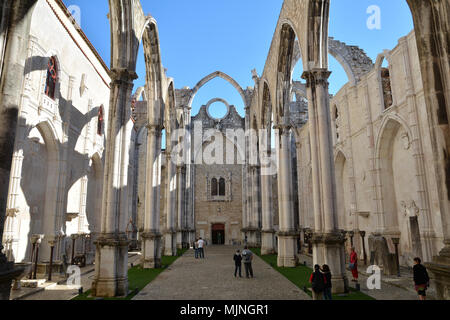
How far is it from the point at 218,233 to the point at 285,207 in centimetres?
1648

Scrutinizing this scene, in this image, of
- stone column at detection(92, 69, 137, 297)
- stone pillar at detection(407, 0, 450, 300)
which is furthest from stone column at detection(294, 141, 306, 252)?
stone pillar at detection(407, 0, 450, 300)

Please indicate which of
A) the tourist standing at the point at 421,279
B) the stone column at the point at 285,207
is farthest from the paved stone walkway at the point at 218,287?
the tourist standing at the point at 421,279

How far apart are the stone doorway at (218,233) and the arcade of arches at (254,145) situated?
5.26 metres

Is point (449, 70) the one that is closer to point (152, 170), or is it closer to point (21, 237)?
point (152, 170)

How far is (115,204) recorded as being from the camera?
8523 millimetres

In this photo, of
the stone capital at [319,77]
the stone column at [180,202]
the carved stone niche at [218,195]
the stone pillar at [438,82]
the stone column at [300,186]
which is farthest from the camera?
the carved stone niche at [218,195]

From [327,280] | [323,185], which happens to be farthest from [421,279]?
[323,185]

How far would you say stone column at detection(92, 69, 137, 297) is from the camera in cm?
793

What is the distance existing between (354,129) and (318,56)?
8.70 meters

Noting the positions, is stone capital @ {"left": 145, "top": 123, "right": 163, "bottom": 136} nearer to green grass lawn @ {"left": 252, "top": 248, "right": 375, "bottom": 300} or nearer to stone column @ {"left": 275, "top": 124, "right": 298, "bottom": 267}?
stone column @ {"left": 275, "top": 124, "right": 298, "bottom": 267}

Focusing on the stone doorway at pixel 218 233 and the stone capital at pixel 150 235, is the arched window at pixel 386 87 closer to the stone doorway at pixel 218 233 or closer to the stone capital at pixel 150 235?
the stone capital at pixel 150 235

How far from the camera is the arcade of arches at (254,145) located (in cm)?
512

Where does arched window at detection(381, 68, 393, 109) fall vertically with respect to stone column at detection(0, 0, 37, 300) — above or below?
above

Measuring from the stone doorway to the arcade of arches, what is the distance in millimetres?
5260
